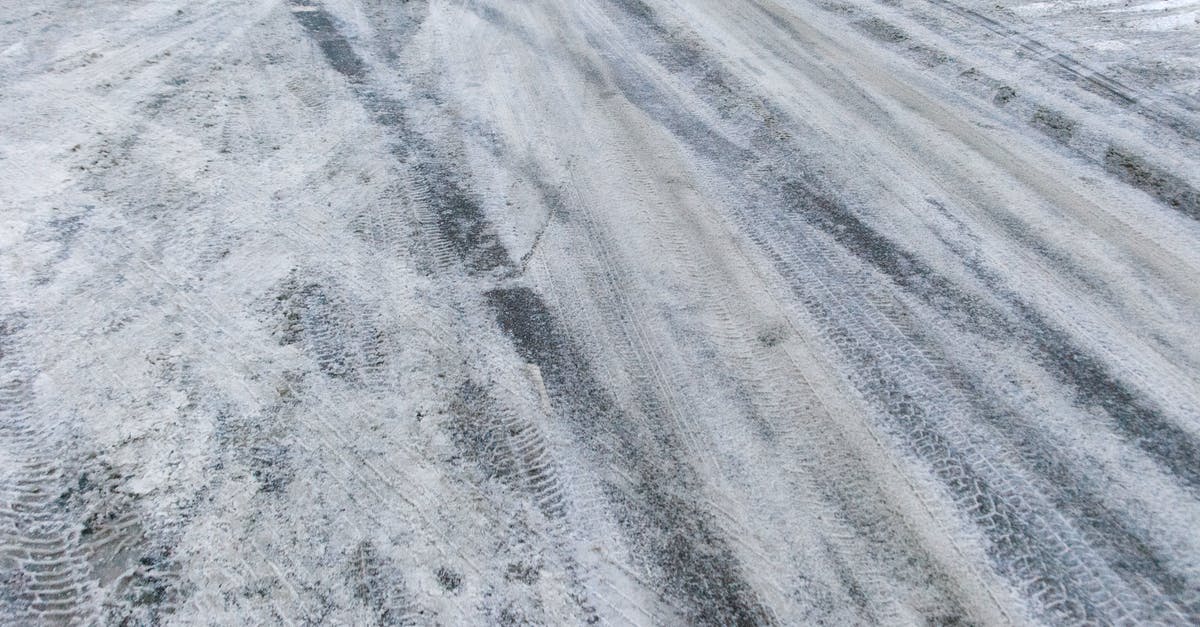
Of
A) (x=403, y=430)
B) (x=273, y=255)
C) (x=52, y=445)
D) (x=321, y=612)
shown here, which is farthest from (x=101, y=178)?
(x=321, y=612)

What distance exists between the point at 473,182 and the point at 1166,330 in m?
3.24

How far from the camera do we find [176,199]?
3.55 m

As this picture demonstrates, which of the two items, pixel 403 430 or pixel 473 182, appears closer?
pixel 403 430

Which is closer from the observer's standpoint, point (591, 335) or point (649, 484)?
point (649, 484)

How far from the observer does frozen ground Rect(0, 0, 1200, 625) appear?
2.18 meters

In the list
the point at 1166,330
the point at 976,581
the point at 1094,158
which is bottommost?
the point at 976,581

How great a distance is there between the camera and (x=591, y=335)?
2.97 m

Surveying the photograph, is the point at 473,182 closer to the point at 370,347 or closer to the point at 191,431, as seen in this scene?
the point at 370,347

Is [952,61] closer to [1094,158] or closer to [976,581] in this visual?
[1094,158]

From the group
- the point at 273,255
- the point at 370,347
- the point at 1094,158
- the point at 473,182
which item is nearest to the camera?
the point at 370,347

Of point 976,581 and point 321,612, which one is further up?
point 976,581

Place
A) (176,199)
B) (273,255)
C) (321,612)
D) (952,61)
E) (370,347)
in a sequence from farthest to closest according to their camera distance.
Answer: (952,61)
(176,199)
(273,255)
(370,347)
(321,612)

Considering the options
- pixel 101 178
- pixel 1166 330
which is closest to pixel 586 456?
pixel 1166 330

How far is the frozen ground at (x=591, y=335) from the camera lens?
2178 mm
